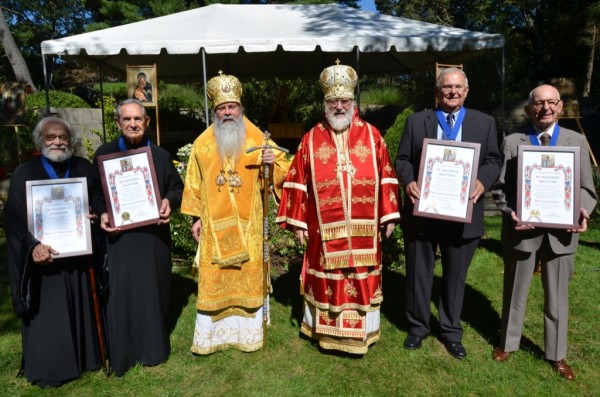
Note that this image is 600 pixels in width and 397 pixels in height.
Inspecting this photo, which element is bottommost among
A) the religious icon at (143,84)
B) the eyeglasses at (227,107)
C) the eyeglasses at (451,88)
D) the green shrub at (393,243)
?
the green shrub at (393,243)

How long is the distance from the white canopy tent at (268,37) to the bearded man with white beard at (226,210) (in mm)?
4756

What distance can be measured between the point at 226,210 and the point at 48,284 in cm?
137

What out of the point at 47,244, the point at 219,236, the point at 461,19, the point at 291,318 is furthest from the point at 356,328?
the point at 461,19

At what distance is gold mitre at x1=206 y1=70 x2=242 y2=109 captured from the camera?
3.50 meters

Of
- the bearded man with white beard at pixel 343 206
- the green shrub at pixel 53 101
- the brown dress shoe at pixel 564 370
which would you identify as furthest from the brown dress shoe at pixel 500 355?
the green shrub at pixel 53 101

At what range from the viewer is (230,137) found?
358 centimetres

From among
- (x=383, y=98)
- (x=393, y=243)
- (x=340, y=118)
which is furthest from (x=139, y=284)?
(x=383, y=98)

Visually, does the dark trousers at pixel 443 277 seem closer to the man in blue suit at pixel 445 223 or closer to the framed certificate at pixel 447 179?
the man in blue suit at pixel 445 223

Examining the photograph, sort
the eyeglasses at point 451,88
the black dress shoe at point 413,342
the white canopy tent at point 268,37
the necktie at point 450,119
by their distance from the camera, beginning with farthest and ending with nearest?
1. the white canopy tent at point 268,37
2. the black dress shoe at point 413,342
3. the necktie at point 450,119
4. the eyeglasses at point 451,88

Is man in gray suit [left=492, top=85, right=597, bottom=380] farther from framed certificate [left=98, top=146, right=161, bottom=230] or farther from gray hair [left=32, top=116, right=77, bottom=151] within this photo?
gray hair [left=32, top=116, right=77, bottom=151]

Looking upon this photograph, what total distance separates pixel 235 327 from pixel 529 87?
16562 millimetres

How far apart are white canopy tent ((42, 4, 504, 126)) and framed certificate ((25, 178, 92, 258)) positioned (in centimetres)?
529

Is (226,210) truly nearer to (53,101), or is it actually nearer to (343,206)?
(343,206)

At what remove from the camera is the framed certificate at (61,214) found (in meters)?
3.07
